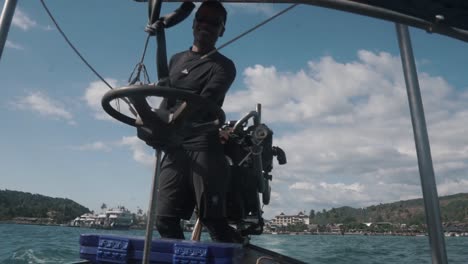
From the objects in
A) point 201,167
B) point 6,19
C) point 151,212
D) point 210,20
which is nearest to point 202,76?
point 210,20

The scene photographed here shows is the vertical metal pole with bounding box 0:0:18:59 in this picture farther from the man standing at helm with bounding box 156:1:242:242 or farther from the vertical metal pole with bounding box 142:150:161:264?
the vertical metal pole with bounding box 142:150:161:264

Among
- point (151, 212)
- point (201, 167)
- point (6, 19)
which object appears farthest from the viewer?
point (201, 167)

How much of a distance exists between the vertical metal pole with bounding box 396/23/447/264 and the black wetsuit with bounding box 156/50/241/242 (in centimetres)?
89

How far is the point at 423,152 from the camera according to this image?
1875 millimetres

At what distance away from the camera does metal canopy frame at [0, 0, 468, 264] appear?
57.8 inches

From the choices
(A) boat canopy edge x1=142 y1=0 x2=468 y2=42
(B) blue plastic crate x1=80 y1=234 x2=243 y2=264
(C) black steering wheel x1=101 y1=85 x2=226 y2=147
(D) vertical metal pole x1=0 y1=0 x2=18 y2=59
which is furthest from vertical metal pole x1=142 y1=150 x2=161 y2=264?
(D) vertical metal pole x1=0 y1=0 x2=18 y2=59

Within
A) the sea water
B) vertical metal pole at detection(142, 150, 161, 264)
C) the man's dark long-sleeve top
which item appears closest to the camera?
vertical metal pole at detection(142, 150, 161, 264)

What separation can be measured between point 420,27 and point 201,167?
130 cm

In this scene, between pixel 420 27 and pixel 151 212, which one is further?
pixel 420 27

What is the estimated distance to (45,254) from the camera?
9.88 m

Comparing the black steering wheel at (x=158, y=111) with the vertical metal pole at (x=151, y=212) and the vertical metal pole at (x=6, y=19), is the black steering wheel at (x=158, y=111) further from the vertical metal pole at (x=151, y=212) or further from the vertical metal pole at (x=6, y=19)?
the vertical metal pole at (x=6, y=19)

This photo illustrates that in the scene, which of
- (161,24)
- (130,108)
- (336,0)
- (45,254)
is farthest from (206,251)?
(45,254)

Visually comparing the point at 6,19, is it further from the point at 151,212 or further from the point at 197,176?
the point at 151,212

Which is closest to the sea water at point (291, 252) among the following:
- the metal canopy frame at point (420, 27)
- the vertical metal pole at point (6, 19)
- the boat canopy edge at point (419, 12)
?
the vertical metal pole at point (6, 19)
